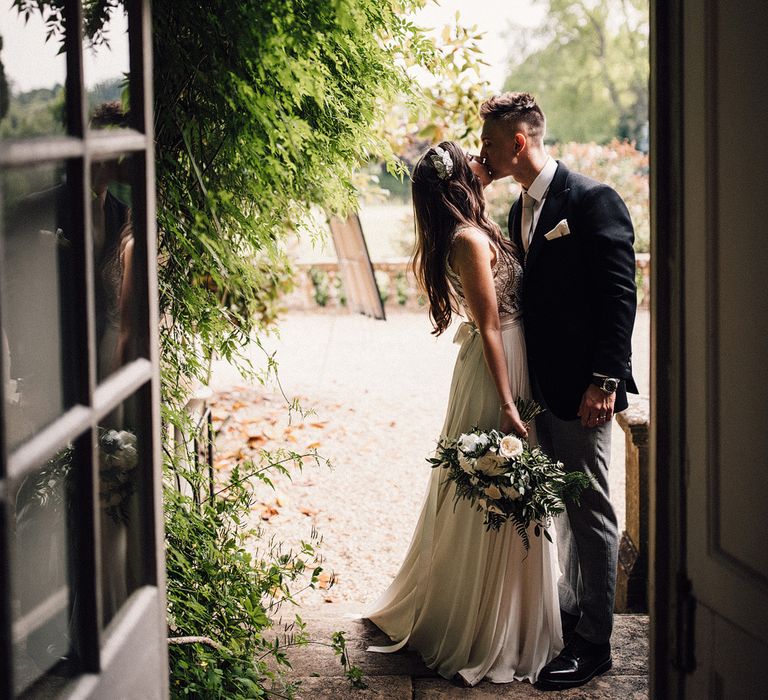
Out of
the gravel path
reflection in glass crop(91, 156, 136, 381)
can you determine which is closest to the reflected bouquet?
reflection in glass crop(91, 156, 136, 381)

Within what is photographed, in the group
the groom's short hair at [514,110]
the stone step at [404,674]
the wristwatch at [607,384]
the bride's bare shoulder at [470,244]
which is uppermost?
the groom's short hair at [514,110]

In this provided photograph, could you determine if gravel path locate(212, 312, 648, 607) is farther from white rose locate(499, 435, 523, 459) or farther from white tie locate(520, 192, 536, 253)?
white tie locate(520, 192, 536, 253)

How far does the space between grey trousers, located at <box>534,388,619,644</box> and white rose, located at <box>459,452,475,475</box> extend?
1.42 ft

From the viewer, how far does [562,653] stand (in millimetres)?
3271

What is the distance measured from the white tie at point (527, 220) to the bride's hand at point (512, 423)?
2.05 feet

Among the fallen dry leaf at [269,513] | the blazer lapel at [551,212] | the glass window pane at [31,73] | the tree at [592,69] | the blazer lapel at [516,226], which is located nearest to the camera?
the glass window pane at [31,73]

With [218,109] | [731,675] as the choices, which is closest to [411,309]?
[218,109]

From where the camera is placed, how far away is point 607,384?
3.14 m

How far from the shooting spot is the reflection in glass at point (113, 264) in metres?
1.57

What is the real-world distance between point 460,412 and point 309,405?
4949 millimetres

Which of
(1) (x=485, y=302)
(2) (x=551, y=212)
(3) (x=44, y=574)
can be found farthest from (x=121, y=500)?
(2) (x=551, y=212)

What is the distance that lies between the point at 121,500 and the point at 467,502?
1933mm

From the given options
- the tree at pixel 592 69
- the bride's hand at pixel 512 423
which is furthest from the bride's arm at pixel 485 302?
the tree at pixel 592 69

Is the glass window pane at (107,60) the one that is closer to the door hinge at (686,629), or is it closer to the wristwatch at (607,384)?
the door hinge at (686,629)
